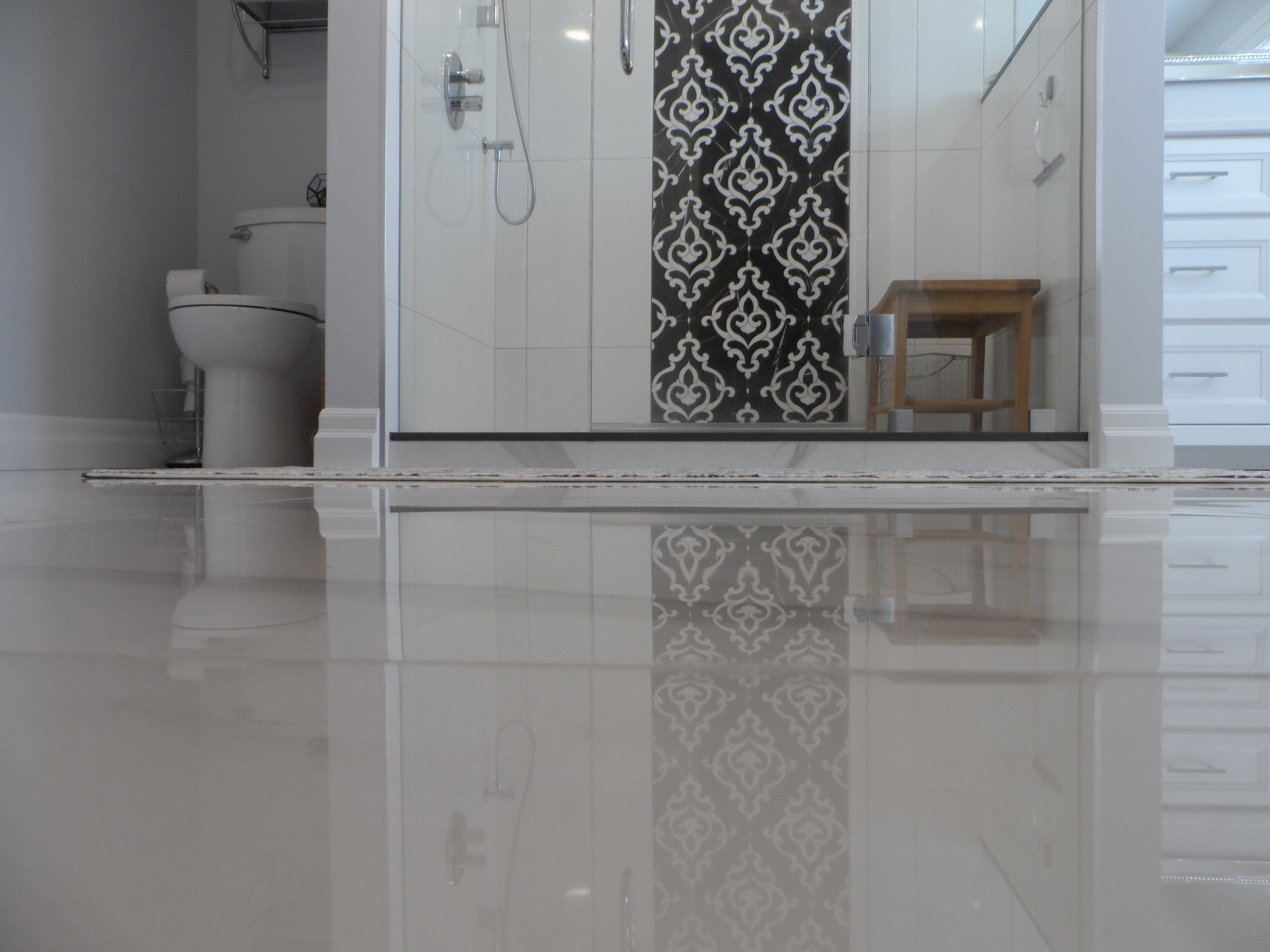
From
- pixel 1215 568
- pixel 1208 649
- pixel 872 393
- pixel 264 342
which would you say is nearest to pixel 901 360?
pixel 872 393

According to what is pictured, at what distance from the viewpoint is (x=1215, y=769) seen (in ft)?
0.59

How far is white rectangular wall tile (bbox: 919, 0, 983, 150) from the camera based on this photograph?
2.48 metres

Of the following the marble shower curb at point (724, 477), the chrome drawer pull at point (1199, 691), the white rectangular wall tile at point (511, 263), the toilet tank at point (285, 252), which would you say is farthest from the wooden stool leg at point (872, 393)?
the chrome drawer pull at point (1199, 691)

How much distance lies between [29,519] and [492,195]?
192 centimetres

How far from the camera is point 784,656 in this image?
28 cm

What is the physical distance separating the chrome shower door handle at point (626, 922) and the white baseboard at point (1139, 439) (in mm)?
2182

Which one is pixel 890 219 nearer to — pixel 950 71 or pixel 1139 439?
pixel 950 71

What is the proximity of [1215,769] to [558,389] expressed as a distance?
2421mm

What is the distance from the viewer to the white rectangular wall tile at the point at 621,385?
249 centimetres

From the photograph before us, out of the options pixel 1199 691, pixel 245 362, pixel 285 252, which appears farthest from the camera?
pixel 285 252

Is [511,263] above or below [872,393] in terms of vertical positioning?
above

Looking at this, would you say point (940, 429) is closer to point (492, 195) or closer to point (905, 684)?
point (492, 195)

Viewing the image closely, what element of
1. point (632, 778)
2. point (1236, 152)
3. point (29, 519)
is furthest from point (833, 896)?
point (1236, 152)

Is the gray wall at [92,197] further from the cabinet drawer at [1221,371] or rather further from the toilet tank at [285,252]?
the cabinet drawer at [1221,371]
